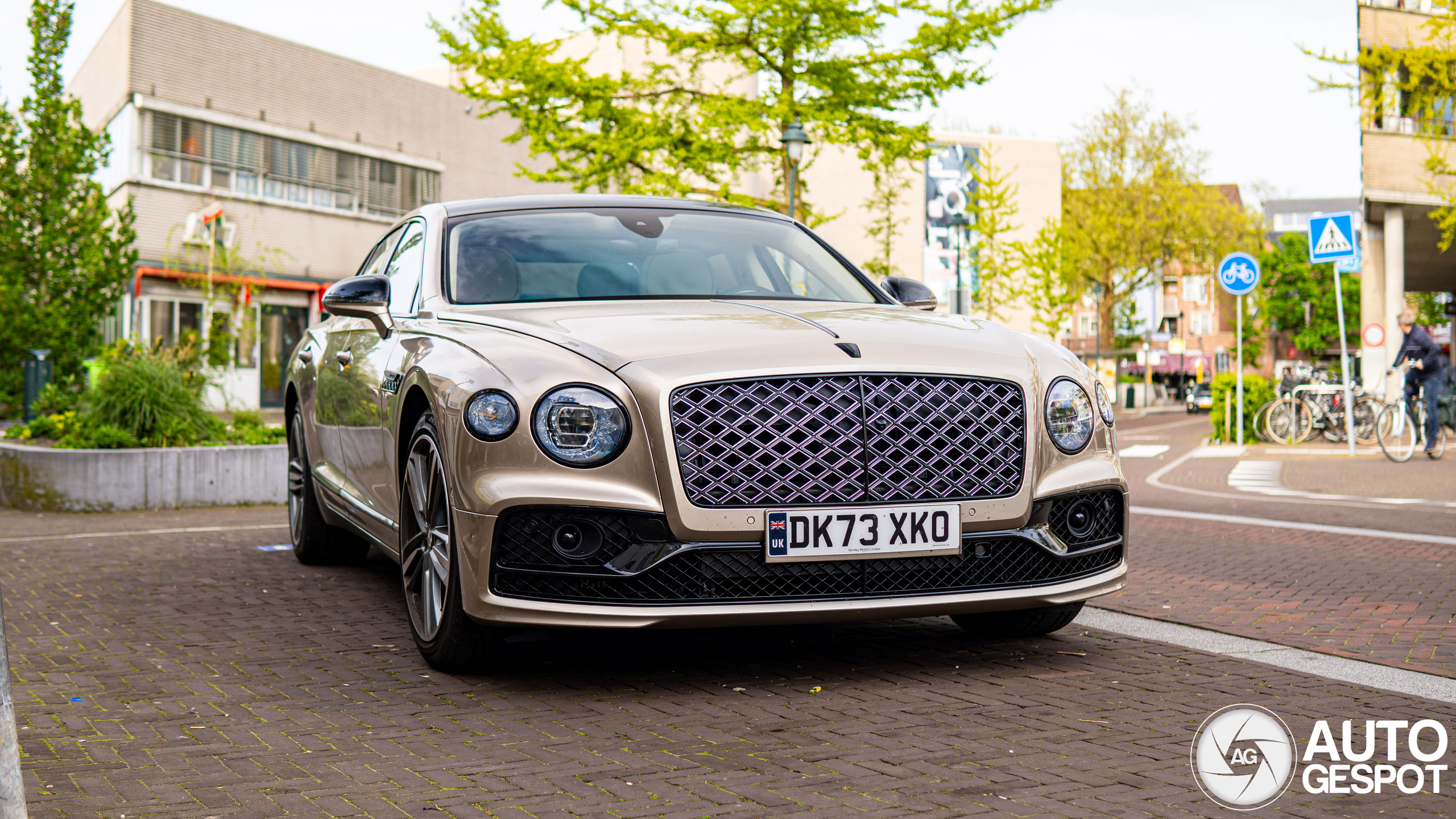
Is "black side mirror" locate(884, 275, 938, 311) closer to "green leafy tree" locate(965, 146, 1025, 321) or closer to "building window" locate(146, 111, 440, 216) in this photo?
"building window" locate(146, 111, 440, 216)

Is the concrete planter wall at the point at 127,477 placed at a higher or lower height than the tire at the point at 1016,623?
higher

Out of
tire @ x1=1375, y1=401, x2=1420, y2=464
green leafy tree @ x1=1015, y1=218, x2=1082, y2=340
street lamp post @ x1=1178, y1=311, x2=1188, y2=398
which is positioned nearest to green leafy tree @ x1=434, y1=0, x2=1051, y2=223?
tire @ x1=1375, y1=401, x2=1420, y2=464

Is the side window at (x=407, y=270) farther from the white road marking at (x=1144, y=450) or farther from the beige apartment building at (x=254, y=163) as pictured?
the beige apartment building at (x=254, y=163)

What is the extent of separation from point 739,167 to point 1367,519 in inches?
462

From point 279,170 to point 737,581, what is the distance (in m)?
34.1

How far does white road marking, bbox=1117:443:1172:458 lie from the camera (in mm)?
20594

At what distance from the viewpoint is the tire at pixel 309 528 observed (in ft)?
23.3

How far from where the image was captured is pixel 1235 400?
73.7 ft

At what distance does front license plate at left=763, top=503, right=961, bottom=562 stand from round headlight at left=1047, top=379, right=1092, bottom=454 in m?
0.50

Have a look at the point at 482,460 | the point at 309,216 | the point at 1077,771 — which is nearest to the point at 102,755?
the point at 482,460

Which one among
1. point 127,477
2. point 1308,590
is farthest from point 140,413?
point 1308,590

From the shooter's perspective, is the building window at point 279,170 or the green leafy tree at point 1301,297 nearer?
the building window at point 279,170

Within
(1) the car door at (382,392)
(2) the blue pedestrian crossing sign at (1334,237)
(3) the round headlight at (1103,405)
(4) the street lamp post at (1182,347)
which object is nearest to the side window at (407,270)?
(1) the car door at (382,392)

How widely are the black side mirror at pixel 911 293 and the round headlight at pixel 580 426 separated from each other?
193cm
